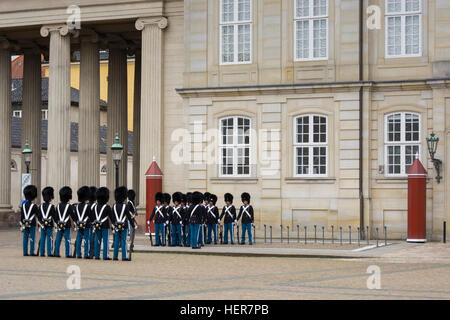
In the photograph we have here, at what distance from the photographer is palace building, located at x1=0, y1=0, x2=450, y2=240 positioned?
29.2 m

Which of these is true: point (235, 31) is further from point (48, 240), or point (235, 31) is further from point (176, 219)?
point (48, 240)

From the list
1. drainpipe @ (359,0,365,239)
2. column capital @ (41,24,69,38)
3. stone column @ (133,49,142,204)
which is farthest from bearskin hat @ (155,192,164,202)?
stone column @ (133,49,142,204)

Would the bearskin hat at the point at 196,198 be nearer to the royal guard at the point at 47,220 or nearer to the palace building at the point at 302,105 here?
the royal guard at the point at 47,220

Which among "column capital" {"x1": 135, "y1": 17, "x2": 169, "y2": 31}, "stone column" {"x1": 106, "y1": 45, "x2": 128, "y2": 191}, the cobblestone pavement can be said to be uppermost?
"column capital" {"x1": 135, "y1": 17, "x2": 169, "y2": 31}

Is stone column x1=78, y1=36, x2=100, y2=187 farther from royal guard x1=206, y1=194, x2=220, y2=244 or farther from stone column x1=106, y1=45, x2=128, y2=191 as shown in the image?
royal guard x1=206, y1=194, x2=220, y2=244

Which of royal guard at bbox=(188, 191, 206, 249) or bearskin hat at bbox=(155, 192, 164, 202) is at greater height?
bearskin hat at bbox=(155, 192, 164, 202)

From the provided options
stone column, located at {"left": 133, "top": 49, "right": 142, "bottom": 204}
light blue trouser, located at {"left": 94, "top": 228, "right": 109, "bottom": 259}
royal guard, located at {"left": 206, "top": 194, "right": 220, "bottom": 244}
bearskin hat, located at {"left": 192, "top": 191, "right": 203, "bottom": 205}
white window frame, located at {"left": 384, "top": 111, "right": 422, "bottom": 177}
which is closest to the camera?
light blue trouser, located at {"left": 94, "top": 228, "right": 109, "bottom": 259}

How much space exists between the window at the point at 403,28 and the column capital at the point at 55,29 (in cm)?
1207

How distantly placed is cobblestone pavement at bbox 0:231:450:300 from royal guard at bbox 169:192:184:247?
5.60 feet

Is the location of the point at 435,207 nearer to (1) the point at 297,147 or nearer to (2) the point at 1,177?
(1) the point at 297,147

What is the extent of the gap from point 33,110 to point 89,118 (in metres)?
5.54

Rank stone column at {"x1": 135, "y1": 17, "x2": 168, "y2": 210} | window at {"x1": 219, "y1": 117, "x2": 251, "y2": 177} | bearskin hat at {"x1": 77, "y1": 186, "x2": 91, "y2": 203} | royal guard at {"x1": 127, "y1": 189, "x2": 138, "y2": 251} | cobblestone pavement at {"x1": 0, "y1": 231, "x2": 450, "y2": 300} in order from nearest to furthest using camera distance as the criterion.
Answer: cobblestone pavement at {"x1": 0, "y1": 231, "x2": 450, "y2": 300}, royal guard at {"x1": 127, "y1": 189, "x2": 138, "y2": 251}, bearskin hat at {"x1": 77, "y1": 186, "x2": 91, "y2": 203}, window at {"x1": 219, "y1": 117, "x2": 251, "y2": 177}, stone column at {"x1": 135, "y1": 17, "x2": 168, "y2": 210}

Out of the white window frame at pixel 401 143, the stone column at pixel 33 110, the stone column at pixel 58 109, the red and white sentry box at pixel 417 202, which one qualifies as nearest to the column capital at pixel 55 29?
the stone column at pixel 58 109

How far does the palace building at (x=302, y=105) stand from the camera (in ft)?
95.8
